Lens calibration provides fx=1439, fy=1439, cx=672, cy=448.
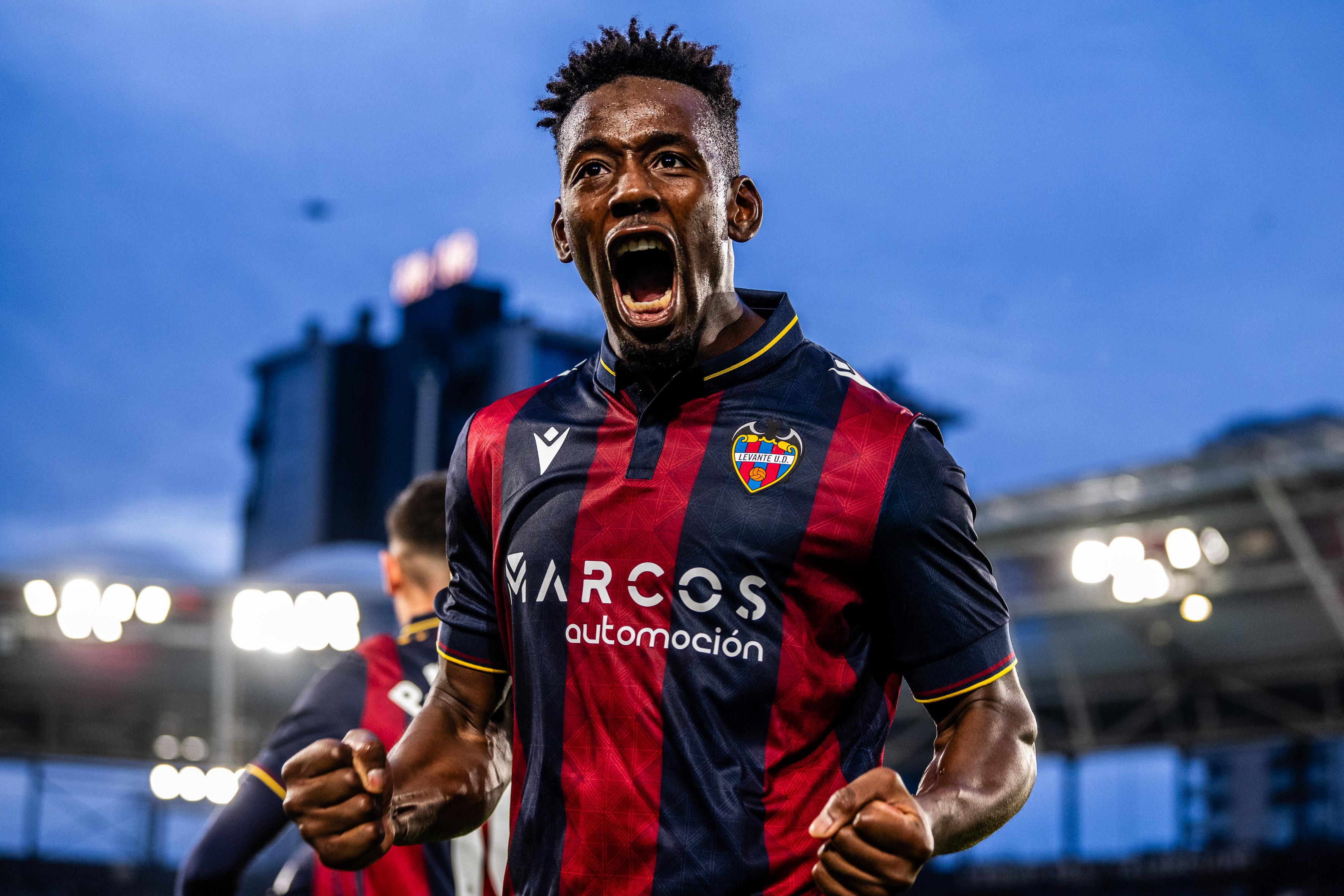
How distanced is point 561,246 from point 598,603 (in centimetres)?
63

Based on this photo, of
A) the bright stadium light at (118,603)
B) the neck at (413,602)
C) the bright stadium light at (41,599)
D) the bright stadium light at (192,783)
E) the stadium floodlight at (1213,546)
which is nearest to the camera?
the neck at (413,602)

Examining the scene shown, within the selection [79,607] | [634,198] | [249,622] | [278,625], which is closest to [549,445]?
[634,198]

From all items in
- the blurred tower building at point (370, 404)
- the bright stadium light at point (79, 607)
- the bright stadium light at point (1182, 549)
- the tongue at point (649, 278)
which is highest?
the blurred tower building at point (370, 404)

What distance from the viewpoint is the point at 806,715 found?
1993 millimetres

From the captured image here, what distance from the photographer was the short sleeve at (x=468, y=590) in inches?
89.7

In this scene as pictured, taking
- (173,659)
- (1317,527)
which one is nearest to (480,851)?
(1317,527)

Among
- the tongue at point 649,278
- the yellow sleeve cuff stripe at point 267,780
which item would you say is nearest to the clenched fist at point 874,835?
the tongue at point 649,278

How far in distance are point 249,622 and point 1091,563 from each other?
10.3 metres

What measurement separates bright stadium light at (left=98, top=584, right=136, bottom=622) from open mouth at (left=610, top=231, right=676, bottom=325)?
18249mm

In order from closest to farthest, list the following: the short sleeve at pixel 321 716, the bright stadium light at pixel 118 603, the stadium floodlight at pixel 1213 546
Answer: the short sleeve at pixel 321 716, the stadium floodlight at pixel 1213 546, the bright stadium light at pixel 118 603

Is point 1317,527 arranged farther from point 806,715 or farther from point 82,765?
point 82,765

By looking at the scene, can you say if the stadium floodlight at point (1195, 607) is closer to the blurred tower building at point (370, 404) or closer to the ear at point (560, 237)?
the ear at point (560, 237)

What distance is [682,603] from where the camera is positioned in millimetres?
2018

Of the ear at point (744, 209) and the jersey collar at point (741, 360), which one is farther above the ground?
the ear at point (744, 209)
